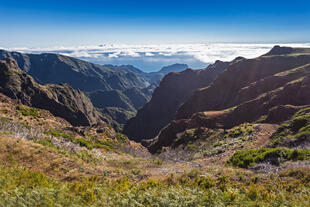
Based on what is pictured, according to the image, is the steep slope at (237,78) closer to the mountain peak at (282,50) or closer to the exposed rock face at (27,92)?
the mountain peak at (282,50)

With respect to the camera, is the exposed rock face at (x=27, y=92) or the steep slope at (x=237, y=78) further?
the steep slope at (x=237, y=78)

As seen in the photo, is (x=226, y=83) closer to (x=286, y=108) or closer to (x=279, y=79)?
(x=279, y=79)

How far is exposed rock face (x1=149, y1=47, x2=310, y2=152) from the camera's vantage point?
57688mm

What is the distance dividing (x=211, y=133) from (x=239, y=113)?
28669 millimetres

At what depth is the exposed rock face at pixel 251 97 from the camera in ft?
189

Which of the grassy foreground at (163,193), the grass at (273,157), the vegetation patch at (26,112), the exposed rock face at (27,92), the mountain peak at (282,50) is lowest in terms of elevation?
the exposed rock face at (27,92)

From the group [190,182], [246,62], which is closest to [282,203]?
[190,182]

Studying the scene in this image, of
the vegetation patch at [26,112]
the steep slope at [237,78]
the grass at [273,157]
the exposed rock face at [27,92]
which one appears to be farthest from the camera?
the steep slope at [237,78]

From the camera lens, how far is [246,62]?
4350 inches

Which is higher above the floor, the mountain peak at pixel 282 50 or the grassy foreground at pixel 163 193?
the mountain peak at pixel 282 50

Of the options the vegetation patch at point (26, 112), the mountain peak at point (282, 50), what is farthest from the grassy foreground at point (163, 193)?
the mountain peak at point (282, 50)

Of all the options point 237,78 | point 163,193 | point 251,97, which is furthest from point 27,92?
point 163,193

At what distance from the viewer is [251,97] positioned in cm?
7956

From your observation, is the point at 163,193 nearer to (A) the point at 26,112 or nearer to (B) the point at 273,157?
(B) the point at 273,157
